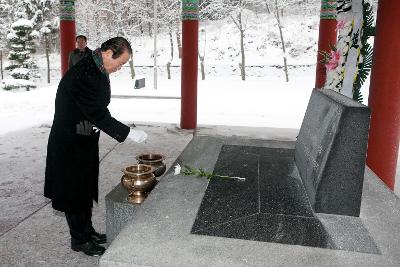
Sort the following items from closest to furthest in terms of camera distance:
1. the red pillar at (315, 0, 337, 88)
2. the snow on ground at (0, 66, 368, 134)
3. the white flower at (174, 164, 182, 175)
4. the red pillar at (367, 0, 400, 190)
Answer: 1. the white flower at (174, 164, 182, 175)
2. the red pillar at (367, 0, 400, 190)
3. the red pillar at (315, 0, 337, 88)
4. the snow on ground at (0, 66, 368, 134)

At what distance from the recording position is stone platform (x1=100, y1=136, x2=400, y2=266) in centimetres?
185

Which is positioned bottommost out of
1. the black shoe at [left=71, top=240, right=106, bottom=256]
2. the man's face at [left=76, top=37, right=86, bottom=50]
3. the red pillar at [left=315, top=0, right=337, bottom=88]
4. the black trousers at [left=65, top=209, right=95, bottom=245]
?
the black shoe at [left=71, top=240, right=106, bottom=256]

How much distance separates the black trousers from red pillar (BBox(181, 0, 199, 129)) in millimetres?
5124

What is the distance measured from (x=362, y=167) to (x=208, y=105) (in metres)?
11.0

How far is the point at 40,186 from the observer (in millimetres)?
4633

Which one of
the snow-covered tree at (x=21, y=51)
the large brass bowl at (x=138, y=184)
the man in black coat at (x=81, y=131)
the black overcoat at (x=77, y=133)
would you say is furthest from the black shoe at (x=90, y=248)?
the snow-covered tree at (x=21, y=51)

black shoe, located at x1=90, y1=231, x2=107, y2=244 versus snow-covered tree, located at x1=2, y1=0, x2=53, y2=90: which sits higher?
snow-covered tree, located at x1=2, y1=0, x2=53, y2=90

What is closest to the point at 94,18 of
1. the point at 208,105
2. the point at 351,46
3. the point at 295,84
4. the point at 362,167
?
the point at 295,84

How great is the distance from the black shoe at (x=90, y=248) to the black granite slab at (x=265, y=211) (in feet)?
3.43

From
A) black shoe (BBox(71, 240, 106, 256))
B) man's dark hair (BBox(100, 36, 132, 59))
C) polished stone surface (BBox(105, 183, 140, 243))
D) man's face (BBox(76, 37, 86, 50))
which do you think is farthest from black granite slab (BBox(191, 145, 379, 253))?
man's face (BBox(76, 37, 86, 50))

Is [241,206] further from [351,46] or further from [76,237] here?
[351,46]

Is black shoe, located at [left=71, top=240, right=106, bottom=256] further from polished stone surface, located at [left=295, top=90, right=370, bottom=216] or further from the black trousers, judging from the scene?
polished stone surface, located at [left=295, top=90, right=370, bottom=216]

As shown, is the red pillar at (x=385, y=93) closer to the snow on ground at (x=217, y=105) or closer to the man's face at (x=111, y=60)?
the man's face at (x=111, y=60)

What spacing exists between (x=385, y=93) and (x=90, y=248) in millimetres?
3207
